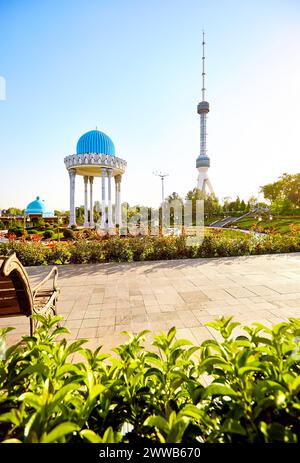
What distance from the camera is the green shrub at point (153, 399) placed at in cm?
101

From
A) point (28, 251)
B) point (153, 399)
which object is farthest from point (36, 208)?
point (153, 399)

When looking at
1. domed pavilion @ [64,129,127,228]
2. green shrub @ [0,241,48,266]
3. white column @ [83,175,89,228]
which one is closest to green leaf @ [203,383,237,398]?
green shrub @ [0,241,48,266]

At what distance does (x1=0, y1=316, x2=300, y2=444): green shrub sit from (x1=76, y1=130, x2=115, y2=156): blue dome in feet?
81.1

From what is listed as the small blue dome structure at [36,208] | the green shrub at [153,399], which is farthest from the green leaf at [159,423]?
the small blue dome structure at [36,208]

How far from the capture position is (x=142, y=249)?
939cm

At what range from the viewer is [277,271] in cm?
715

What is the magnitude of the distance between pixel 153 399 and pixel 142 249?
810 cm

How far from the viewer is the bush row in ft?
29.0

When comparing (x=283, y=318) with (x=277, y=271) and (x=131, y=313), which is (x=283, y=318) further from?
(x=277, y=271)

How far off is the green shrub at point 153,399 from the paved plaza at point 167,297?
1.91 meters

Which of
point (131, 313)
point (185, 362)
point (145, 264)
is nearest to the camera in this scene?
point (185, 362)

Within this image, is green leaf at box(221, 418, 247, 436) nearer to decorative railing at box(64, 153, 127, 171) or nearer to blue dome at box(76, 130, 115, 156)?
decorative railing at box(64, 153, 127, 171)
